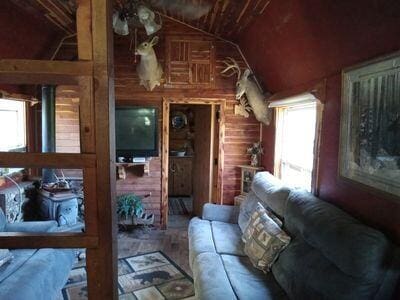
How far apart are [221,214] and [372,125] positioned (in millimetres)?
2252

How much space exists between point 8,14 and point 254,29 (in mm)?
2471

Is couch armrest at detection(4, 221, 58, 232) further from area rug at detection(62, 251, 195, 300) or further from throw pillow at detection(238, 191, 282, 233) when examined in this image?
throw pillow at detection(238, 191, 282, 233)

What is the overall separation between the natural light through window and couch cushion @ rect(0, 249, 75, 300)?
2.44 m

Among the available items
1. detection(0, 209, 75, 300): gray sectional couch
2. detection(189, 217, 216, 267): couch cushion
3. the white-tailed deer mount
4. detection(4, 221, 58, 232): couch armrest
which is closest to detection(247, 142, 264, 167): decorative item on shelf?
detection(189, 217, 216, 267): couch cushion

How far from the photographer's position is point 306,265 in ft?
6.50

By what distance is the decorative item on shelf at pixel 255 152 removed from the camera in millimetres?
4359

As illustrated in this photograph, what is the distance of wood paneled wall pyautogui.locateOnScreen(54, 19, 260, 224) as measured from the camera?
13.9 feet

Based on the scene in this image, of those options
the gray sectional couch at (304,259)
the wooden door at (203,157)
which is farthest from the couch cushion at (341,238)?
the wooden door at (203,157)

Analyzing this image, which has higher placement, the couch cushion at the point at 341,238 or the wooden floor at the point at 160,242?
the couch cushion at the point at 341,238

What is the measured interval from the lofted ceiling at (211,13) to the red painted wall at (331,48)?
13cm

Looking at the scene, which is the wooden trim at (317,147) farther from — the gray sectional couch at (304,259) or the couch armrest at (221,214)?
the couch armrest at (221,214)

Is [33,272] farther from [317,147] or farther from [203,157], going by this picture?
[203,157]

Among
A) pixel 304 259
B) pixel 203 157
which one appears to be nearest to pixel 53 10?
pixel 203 157

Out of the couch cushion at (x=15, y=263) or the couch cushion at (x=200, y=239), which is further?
the couch cushion at (x=200, y=239)
